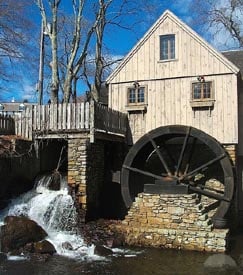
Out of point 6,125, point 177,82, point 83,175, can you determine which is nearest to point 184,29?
point 177,82

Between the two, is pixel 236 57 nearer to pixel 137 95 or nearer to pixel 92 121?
pixel 137 95

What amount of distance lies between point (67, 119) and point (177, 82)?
13.1ft

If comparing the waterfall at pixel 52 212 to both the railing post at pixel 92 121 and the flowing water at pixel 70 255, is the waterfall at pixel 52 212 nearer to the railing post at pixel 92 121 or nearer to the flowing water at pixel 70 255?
the flowing water at pixel 70 255

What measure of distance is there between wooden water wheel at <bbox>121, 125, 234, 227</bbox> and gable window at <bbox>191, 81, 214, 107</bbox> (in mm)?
1190

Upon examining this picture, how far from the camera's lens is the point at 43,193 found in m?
13.2

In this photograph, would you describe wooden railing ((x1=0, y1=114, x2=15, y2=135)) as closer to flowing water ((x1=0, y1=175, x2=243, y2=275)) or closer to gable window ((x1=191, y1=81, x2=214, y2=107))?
flowing water ((x1=0, y1=175, x2=243, y2=275))

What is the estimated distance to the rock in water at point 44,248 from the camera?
10211 mm

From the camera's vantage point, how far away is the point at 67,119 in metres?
13.3

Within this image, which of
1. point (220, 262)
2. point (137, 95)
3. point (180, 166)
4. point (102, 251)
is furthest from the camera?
point (137, 95)

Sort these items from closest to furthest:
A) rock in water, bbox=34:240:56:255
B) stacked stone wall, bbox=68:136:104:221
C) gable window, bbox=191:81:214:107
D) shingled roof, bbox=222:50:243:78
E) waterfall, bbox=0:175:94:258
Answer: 1. rock in water, bbox=34:240:56:255
2. waterfall, bbox=0:175:94:258
3. stacked stone wall, bbox=68:136:104:221
4. gable window, bbox=191:81:214:107
5. shingled roof, bbox=222:50:243:78

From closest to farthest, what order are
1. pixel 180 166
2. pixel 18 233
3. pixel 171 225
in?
pixel 18 233
pixel 171 225
pixel 180 166

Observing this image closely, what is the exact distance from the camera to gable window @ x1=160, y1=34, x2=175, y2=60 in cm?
1468

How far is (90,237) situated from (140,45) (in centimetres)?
702

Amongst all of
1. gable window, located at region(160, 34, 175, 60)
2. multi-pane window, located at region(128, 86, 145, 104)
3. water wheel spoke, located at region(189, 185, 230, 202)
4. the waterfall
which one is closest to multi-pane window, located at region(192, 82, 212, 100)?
gable window, located at region(160, 34, 175, 60)
